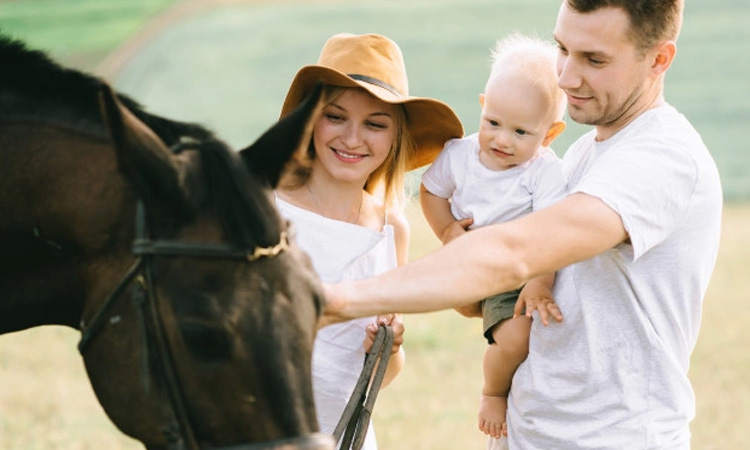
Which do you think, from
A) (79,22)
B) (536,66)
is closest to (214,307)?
(536,66)

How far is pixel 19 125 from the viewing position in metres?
2.75

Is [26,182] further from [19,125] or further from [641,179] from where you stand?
[641,179]

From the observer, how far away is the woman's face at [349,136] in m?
3.86

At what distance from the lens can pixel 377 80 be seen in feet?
12.8

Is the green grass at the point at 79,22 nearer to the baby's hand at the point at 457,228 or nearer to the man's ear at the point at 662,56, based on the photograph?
the baby's hand at the point at 457,228

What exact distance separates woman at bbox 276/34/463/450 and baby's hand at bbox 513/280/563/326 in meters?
0.55

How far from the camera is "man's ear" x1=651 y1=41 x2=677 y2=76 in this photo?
3322mm

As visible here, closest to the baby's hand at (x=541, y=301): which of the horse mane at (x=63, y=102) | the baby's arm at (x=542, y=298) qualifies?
the baby's arm at (x=542, y=298)

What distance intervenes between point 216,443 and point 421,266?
0.75 m

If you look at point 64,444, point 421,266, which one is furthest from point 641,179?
point 64,444

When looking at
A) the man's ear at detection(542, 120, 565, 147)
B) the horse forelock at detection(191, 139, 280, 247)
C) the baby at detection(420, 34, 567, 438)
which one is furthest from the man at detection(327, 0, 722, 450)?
the horse forelock at detection(191, 139, 280, 247)

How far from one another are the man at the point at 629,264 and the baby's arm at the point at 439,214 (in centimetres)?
59

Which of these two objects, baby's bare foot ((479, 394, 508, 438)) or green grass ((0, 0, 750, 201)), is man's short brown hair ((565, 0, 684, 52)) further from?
green grass ((0, 0, 750, 201))

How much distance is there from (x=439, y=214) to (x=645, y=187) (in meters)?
1.07
